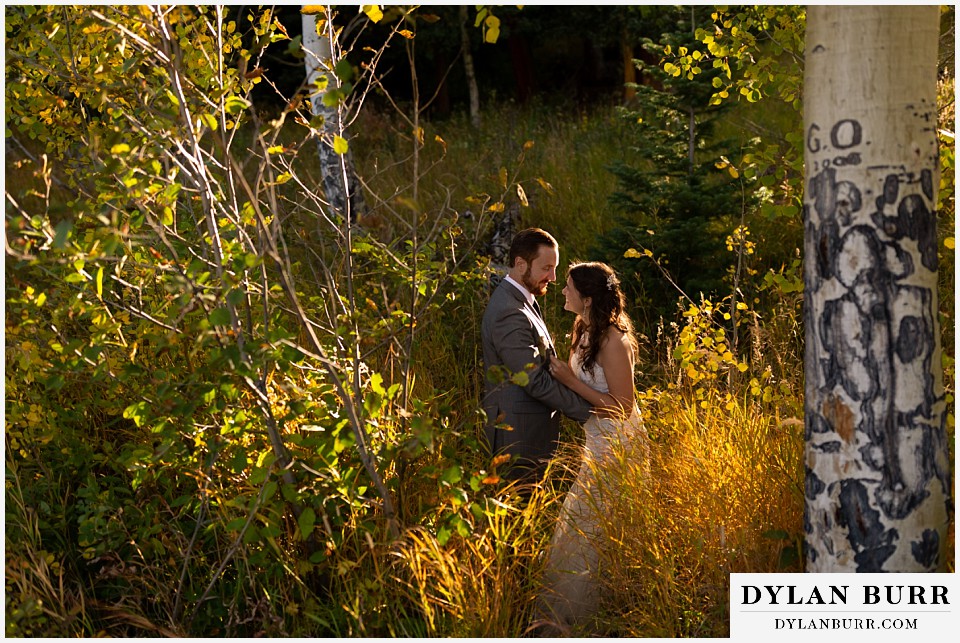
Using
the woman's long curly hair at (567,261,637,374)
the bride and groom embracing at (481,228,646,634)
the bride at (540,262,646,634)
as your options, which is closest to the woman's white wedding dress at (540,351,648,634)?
the bride at (540,262,646,634)

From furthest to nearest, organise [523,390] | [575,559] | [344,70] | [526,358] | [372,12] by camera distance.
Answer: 1. [523,390]
2. [526,358]
3. [575,559]
4. [372,12]
5. [344,70]

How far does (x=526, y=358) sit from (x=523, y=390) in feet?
0.63

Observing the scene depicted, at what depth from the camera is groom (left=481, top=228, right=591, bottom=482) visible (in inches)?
167

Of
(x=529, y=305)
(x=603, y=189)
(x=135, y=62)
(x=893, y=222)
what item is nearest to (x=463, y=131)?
(x=603, y=189)

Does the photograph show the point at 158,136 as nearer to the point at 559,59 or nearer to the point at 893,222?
the point at 893,222

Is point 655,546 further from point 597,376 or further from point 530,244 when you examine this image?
point 530,244

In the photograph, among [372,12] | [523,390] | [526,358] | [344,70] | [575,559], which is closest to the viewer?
[344,70]

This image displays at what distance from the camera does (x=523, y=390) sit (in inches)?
170

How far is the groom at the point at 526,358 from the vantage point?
4.24m

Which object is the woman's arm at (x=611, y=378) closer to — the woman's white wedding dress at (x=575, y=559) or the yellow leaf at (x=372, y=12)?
the woman's white wedding dress at (x=575, y=559)

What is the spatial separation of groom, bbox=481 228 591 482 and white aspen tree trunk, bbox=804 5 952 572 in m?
1.79

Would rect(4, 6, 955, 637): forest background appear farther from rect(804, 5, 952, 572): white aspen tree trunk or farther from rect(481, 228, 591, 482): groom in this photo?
rect(804, 5, 952, 572): white aspen tree trunk

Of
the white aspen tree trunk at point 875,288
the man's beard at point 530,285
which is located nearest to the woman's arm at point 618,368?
the man's beard at point 530,285

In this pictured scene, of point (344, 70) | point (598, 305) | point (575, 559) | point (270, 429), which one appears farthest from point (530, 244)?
point (344, 70)
